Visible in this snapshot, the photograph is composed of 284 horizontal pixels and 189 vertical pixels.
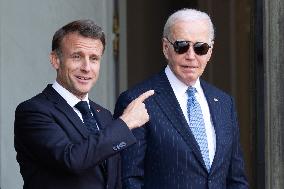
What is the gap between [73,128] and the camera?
3.34 meters

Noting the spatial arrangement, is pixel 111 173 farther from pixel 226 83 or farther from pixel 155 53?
pixel 155 53

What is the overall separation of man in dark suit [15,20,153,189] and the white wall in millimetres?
1474

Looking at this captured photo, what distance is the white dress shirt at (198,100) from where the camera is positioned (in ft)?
12.2

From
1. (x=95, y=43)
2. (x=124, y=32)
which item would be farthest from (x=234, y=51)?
(x=95, y=43)

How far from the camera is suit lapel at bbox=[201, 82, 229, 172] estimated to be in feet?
12.1

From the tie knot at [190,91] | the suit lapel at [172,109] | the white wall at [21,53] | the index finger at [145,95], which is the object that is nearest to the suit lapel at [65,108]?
the index finger at [145,95]

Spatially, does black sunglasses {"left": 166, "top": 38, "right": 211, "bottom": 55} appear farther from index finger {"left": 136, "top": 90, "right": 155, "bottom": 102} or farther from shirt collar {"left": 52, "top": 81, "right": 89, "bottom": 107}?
shirt collar {"left": 52, "top": 81, "right": 89, "bottom": 107}

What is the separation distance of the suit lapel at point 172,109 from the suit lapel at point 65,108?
0.49 metres

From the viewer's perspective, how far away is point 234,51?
580 cm

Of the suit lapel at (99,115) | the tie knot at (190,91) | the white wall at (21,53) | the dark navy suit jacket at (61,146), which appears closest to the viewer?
the dark navy suit jacket at (61,146)

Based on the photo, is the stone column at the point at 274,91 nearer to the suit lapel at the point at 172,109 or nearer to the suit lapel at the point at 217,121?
the suit lapel at the point at 217,121

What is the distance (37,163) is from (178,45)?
811 millimetres

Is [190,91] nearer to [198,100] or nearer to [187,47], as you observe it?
[198,100]

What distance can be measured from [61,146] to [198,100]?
815 millimetres
